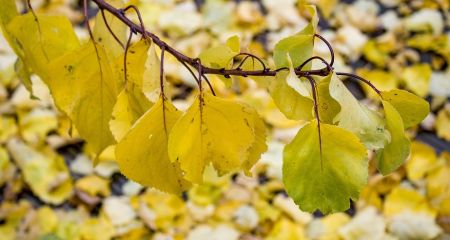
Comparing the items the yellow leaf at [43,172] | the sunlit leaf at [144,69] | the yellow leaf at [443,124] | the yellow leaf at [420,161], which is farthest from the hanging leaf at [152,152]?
the yellow leaf at [443,124]

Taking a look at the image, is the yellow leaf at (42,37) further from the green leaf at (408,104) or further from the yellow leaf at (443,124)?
the yellow leaf at (443,124)

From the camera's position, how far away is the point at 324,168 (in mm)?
512

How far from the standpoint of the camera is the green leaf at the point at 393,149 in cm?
53

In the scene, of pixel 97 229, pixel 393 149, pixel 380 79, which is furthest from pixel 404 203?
pixel 393 149

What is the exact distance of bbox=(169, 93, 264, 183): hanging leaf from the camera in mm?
522

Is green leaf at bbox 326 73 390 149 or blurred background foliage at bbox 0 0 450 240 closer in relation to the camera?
green leaf at bbox 326 73 390 149

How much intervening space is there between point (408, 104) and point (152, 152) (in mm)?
263

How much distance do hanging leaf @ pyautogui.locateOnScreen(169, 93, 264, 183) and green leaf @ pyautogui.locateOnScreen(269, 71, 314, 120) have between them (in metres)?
0.03

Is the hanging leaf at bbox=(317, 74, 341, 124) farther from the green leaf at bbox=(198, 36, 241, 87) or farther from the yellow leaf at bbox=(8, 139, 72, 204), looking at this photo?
the yellow leaf at bbox=(8, 139, 72, 204)

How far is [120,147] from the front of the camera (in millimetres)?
532

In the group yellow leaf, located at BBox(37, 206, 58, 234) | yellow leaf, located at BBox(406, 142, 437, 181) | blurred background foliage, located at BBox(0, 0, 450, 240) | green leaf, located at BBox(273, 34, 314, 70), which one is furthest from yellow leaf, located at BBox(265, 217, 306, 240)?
green leaf, located at BBox(273, 34, 314, 70)

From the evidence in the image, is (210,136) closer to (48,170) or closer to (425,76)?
(48,170)

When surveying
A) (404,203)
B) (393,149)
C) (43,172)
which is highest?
(393,149)

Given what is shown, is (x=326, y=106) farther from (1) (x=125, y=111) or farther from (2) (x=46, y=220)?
(2) (x=46, y=220)
